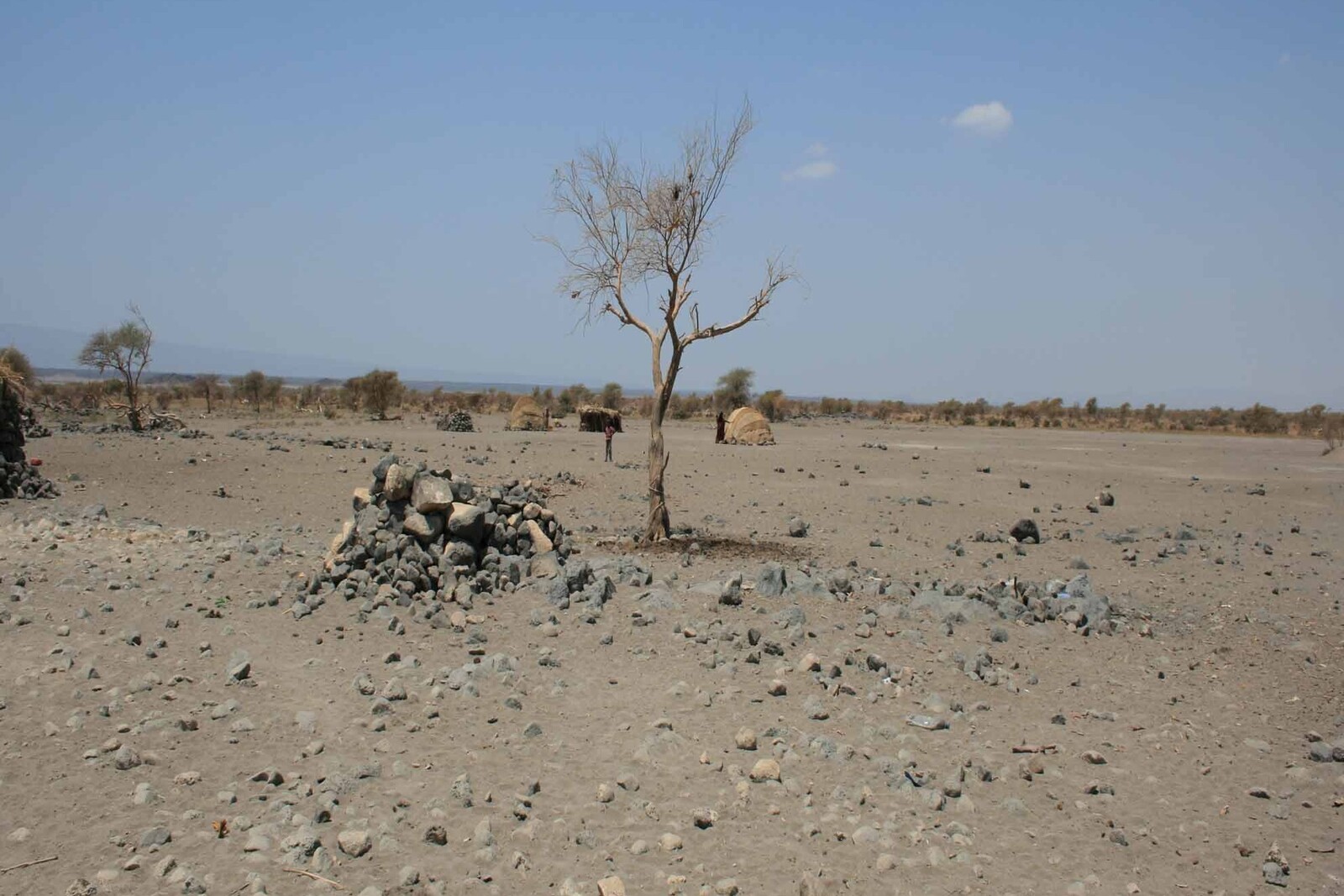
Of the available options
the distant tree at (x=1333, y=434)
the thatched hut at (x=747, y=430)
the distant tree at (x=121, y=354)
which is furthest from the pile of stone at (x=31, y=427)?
the distant tree at (x=1333, y=434)

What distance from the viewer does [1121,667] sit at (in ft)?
24.5

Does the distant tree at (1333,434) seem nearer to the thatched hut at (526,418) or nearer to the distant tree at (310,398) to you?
the thatched hut at (526,418)

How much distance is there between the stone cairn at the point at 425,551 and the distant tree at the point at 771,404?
156ft

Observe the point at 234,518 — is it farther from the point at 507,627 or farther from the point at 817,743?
the point at 817,743

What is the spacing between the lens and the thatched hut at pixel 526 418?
123ft

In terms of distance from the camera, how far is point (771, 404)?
5728 cm

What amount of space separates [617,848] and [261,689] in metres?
3.06

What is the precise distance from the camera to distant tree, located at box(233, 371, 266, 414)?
51.3 metres

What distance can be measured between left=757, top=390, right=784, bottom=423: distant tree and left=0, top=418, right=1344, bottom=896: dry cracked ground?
147ft

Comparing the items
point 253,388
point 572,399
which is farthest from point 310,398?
point 572,399

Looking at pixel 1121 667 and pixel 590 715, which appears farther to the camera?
pixel 1121 667

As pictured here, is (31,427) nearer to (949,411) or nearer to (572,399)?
(572,399)

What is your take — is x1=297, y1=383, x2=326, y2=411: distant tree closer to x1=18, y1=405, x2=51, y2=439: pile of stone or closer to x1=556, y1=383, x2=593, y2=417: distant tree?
x1=556, y1=383, x2=593, y2=417: distant tree

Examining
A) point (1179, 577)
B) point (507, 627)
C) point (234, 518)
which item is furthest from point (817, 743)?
point (234, 518)
